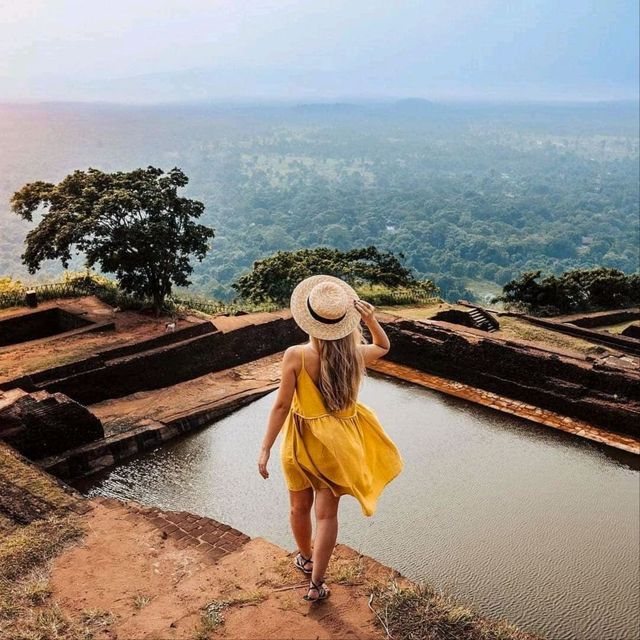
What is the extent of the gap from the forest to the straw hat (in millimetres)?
14236

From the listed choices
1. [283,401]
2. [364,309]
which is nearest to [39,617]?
[283,401]

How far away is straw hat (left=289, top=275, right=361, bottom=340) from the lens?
3.05 m

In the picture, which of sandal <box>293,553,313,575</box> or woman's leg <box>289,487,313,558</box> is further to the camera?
sandal <box>293,553,313,575</box>

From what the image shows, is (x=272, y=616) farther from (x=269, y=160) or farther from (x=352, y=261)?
(x=269, y=160)

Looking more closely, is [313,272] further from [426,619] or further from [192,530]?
[426,619]

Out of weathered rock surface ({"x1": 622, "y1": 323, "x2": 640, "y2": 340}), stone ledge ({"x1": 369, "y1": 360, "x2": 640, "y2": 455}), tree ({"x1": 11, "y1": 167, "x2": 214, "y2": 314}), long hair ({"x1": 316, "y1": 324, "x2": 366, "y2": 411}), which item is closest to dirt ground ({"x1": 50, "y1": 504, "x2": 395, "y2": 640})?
long hair ({"x1": 316, "y1": 324, "x2": 366, "y2": 411})

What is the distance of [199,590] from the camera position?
3.61 m

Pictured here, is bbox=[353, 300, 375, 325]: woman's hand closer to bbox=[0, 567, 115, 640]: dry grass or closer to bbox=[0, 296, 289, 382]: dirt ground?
bbox=[0, 567, 115, 640]: dry grass

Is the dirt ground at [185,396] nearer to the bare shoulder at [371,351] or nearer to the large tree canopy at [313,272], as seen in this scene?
the large tree canopy at [313,272]

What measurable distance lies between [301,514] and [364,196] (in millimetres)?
81163

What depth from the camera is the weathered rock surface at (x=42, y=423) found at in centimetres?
713

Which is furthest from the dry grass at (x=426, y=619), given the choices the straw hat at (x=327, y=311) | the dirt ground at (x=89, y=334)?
the dirt ground at (x=89, y=334)

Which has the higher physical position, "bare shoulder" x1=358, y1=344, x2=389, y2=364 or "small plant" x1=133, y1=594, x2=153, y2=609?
"bare shoulder" x1=358, y1=344, x2=389, y2=364

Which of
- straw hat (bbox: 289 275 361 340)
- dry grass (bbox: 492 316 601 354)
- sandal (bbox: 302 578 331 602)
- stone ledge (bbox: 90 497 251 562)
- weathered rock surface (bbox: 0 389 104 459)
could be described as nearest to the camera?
straw hat (bbox: 289 275 361 340)
